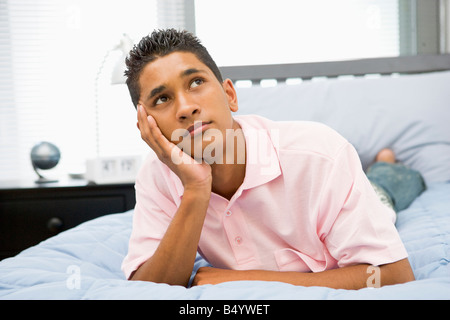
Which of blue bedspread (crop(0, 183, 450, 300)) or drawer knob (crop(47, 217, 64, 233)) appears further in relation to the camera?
drawer knob (crop(47, 217, 64, 233))

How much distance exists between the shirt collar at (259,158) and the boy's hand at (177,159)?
0.08m

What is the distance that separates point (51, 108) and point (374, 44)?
180 cm

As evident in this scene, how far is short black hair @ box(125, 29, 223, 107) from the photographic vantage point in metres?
0.96

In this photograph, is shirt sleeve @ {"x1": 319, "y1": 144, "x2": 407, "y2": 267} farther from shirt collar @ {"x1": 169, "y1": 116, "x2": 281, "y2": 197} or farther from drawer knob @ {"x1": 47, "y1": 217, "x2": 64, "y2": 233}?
drawer knob @ {"x1": 47, "y1": 217, "x2": 64, "y2": 233}

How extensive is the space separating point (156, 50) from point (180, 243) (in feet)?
1.34

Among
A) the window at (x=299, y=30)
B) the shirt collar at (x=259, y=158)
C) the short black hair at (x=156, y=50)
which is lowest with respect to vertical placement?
the shirt collar at (x=259, y=158)

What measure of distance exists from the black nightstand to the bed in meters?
0.40

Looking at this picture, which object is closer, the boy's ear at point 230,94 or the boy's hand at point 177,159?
the boy's hand at point 177,159

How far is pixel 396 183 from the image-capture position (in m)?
1.57

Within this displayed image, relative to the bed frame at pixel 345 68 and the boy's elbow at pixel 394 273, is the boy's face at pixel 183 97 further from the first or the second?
the bed frame at pixel 345 68

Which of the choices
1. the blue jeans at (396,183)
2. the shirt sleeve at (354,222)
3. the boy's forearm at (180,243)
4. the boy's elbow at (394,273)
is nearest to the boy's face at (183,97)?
the boy's forearm at (180,243)

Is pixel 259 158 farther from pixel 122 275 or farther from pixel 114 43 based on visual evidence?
pixel 114 43

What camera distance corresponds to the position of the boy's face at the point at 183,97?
0.89 m

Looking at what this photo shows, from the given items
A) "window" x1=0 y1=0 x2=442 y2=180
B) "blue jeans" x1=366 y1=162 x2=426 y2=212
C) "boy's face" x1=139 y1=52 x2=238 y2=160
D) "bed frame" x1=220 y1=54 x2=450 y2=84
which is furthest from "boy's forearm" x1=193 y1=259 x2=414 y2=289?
"window" x1=0 y1=0 x2=442 y2=180
